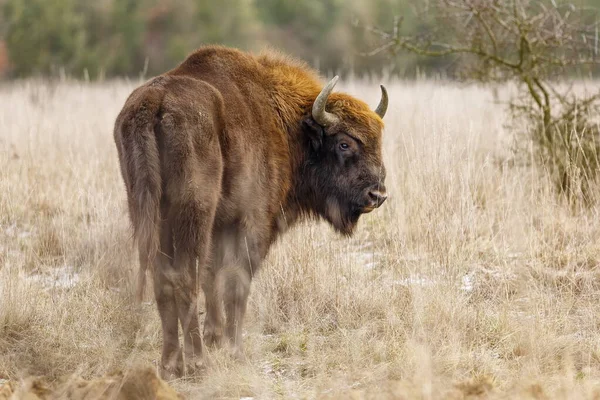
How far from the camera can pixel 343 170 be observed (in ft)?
19.7

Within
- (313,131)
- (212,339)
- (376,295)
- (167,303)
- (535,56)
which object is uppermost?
(535,56)

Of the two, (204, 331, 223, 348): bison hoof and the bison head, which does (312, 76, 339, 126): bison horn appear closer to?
the bison head

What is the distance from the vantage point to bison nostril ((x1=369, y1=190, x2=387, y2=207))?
589 cm

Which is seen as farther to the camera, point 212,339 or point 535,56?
point 535,56

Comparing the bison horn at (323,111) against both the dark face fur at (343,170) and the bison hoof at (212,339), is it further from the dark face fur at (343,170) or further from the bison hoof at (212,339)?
the bison hoof at (212,339)

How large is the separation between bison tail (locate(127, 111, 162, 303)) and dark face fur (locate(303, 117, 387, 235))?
5.06 ft

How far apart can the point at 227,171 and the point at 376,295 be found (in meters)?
1.65

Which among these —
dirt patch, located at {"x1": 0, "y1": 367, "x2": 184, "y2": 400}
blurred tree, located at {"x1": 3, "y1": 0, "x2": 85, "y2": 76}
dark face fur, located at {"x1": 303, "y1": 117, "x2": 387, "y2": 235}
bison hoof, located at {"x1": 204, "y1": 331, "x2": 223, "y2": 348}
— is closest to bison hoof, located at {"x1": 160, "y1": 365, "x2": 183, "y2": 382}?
bison hoof, located at {"x1": 204, "y1": 331, "x2": 223, "y2": 348}

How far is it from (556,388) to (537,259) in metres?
Result: 2.46

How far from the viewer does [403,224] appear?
23.4 ft

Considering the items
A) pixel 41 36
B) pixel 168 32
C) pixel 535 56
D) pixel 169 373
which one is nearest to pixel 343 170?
pixel 169 373

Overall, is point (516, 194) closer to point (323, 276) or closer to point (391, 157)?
point (391, 157)

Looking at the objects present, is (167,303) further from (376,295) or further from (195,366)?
(376,295)

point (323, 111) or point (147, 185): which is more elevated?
point (323, 111)
